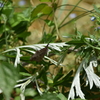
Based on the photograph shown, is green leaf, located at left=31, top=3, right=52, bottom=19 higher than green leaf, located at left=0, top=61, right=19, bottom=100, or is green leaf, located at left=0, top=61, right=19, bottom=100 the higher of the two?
green leaf, located at left=31, top=3, right=52, bottom=19

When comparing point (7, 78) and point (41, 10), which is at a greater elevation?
point (41, 10)

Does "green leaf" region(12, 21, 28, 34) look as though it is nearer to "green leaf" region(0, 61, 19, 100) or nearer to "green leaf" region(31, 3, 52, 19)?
"green leaf" region(31, 3, 52, 19)

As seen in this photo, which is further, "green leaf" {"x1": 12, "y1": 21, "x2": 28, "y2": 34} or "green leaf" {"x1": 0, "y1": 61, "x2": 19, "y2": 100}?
"green leaf" {"x1": 12, "y1": 21, "x2": 28, "y2": 34}

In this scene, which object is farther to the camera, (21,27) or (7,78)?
(21,27)

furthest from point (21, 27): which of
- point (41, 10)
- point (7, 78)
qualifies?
point (7, 78)

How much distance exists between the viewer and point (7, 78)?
465 millimetres

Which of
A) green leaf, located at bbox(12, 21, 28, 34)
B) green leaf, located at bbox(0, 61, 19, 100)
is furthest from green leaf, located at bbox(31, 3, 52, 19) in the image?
green leaf, located at bbox(0, 61, 19, 100)

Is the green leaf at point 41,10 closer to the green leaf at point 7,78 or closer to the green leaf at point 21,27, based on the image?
the green leaf at point 21,27

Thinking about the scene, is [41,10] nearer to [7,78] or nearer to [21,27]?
[21,27]

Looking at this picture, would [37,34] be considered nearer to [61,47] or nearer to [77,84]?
[61,47]

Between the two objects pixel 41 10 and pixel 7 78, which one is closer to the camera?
pixel 7 78

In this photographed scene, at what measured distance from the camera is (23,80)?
813 mm

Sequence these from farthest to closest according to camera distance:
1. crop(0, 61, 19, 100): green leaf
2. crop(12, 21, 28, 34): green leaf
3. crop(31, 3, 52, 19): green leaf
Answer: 1. crop(12, 21, 28, 34): green leaf
2. crop(31, 3, 52, 19): green leaf
3. crop(0, 61, 19, 100): green leaf

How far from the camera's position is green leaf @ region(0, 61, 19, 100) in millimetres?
449
